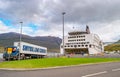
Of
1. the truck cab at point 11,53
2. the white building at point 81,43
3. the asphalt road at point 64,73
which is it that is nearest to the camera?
the asphalt road at point 64,73

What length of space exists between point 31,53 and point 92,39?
322ft

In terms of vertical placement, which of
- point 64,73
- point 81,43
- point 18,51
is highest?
point 81,43

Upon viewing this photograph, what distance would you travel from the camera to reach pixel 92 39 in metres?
154

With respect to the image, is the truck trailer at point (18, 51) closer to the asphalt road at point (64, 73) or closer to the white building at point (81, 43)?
the asphalt road at point (64, 73)

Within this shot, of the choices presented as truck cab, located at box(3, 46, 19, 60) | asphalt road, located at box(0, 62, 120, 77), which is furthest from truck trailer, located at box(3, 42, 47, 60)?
asphalt road, located at box(0, 62, 120, 77)

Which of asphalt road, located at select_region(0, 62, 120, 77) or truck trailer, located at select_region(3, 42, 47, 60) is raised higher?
truck trailer, located at select_region(3, 42, 47, 60)

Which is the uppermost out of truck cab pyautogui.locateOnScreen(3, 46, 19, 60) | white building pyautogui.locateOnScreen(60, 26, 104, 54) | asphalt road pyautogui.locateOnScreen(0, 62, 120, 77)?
white building pyautogui.locateOnScreen(60, 26, 104, 54)

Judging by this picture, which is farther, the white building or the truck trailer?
the white building

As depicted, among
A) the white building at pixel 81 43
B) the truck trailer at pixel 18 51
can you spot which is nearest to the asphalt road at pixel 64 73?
the truck trailer at pixel 18 51

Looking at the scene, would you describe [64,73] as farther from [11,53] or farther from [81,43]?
[81,43]

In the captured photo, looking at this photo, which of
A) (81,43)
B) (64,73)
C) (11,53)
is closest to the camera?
(64,73)

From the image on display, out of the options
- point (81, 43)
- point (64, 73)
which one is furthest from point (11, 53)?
point (81, 43)

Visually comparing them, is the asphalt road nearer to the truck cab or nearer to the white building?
the truck cab

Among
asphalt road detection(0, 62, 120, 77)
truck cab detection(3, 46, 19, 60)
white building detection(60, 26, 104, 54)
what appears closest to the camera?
asphalt road detection(0, 62, 120, 77)
